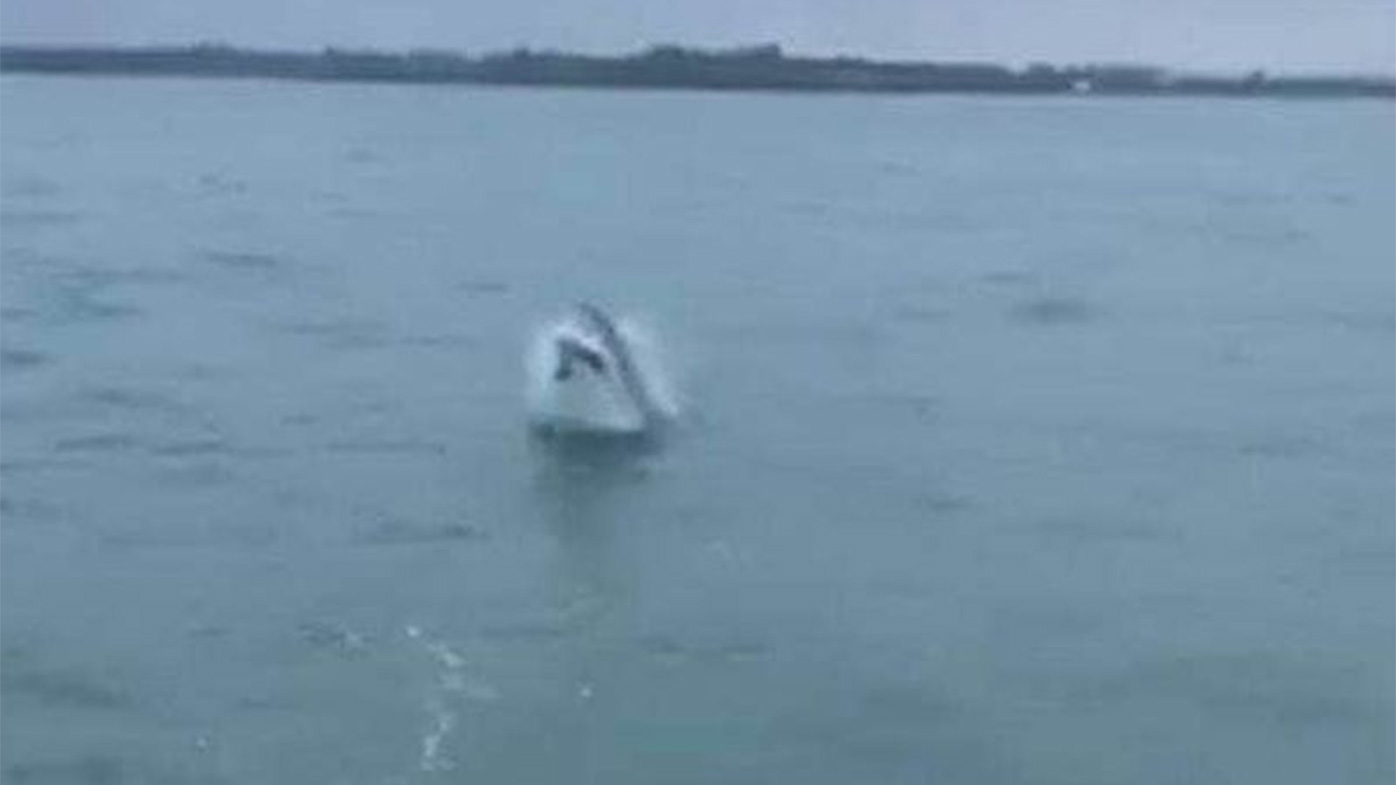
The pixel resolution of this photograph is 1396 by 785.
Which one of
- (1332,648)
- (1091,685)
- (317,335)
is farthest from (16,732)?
(317,335)

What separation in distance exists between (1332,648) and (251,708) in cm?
216

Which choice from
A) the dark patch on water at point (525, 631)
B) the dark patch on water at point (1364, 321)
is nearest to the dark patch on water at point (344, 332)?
the dark patch on water at point (1364, 321)

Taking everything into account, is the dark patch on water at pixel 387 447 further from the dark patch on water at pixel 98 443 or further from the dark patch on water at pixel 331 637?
the dark patch on water at pixel 331 637

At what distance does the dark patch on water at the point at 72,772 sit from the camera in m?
5.25

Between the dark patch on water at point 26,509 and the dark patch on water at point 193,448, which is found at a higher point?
the dark patch on water at point 26,509

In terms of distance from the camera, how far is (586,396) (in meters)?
9.16

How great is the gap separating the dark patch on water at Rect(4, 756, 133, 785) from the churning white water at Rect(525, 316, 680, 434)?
3702 millimetres

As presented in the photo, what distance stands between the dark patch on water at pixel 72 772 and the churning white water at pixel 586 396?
146 inches

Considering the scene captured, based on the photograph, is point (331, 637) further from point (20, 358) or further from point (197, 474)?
point (20, 358)

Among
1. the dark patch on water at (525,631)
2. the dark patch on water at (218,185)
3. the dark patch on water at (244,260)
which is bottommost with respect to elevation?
the dark patch on water at (218,185)

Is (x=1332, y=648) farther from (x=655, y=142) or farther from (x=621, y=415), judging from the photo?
(x=655, y=142)

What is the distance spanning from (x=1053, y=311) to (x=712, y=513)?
504cm

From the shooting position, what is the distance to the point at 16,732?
5.48 metres

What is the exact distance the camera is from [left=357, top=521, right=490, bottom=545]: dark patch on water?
714cm
